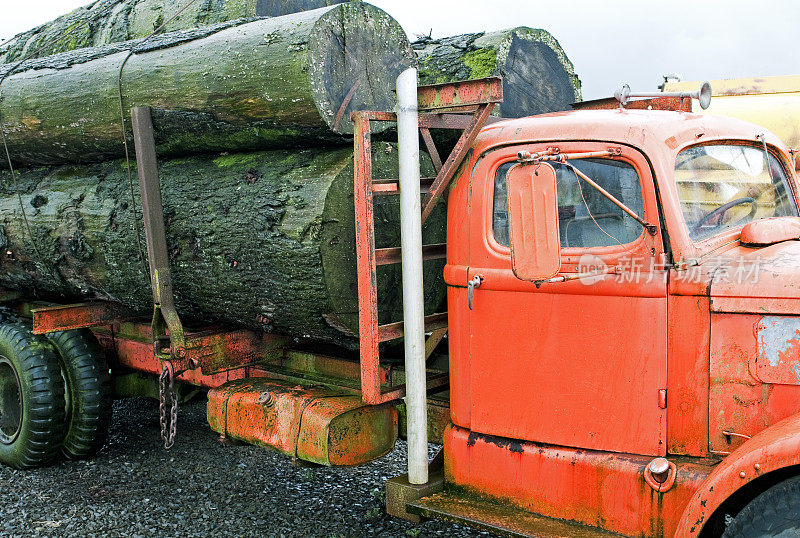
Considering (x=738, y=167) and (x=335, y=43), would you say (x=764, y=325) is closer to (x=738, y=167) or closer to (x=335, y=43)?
(x=738, y=167)

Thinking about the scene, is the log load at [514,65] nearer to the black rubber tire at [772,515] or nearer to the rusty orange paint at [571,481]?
the rusty orange paint at [571,481]

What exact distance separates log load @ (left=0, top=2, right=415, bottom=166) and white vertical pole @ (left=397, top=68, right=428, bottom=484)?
566mm

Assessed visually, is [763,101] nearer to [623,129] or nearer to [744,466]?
[623,129]

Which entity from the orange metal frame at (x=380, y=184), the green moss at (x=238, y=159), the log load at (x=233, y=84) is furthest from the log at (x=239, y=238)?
the orange metal frame at (x=380, y=184)

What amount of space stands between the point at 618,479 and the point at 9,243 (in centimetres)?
432

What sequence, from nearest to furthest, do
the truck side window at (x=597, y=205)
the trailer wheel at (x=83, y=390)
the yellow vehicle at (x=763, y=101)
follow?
the truck side window at (x=597, y=205), the trailer wheel at (x=83, y=390), the yellow vehicle at (x=763, y=101)

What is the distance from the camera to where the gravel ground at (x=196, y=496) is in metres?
4.28

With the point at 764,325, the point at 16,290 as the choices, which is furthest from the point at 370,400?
the point at 16,290

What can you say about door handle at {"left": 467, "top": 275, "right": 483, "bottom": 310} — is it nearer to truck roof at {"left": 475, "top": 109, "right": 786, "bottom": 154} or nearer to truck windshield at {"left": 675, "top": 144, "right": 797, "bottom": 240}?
truck roof at {"left": 475, "top": 109, "right": 786, "bottom": 154}

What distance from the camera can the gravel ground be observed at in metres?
4.28

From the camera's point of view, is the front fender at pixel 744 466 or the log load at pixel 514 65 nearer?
the front fender at pixel 744 466

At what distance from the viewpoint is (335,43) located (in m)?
3.75

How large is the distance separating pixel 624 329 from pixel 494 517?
0.94 metres

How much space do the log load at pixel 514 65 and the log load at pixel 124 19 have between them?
3.69 feet
